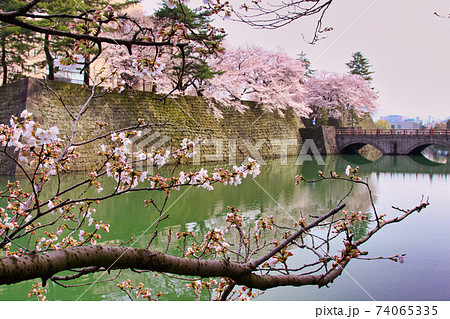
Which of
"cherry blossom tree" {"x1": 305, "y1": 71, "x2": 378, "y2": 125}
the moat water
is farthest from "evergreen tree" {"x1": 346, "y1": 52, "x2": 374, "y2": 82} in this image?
the moat water

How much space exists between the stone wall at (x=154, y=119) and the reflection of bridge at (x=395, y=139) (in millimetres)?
2742

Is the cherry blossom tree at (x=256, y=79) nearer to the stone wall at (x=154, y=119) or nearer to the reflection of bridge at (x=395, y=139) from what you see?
the stone wall at (x=154, y=119)

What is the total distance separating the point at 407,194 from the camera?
7.51m

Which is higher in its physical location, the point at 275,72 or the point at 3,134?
the point at 275,72

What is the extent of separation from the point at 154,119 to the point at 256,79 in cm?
705

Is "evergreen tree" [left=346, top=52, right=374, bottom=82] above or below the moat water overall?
above

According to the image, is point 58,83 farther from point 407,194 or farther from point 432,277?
point 432,277

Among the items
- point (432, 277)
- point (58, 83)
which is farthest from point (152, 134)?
point (432, 277)

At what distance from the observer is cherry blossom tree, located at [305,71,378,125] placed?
808 inches

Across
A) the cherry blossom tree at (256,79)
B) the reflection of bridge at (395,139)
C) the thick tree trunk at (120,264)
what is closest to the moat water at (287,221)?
the thick tree trunk at (120,264)

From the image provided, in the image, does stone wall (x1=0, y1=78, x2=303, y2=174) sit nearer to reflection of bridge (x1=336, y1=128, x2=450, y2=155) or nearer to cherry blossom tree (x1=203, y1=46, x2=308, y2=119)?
cherry blossom tree (x1=203, y1=46, x2=308, y2=119)

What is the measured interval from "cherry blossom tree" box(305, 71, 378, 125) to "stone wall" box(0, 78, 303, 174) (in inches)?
148

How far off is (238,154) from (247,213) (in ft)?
30.1

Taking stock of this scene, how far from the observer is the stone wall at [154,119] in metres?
9.23
